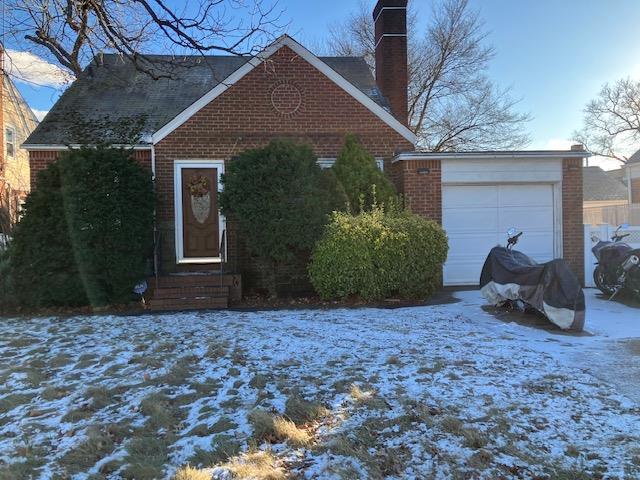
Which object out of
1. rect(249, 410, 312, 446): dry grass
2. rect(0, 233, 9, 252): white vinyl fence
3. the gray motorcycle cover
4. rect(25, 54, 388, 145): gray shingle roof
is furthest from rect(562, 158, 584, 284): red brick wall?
rect(0, 233, 9, 252): white vinyl fence

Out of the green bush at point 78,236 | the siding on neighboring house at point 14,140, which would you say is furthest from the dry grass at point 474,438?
the siding on neighboring house at point 14,140

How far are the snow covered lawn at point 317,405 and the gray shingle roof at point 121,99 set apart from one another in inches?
229

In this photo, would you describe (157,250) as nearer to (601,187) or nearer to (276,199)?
(276,199)

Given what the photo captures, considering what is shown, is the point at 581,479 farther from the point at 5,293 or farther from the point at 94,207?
the point at 5,293

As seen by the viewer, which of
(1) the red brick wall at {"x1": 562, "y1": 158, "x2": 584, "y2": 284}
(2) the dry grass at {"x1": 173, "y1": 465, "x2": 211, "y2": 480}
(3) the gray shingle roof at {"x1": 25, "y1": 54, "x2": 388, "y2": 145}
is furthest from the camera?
(3) the gray shingle roof at {"x1": 25, "y1": 54, "x2": 388, "y2": 145}

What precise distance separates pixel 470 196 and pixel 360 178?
2.63 meters

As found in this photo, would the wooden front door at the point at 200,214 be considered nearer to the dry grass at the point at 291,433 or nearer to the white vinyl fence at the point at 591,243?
the dry grass at the point at 291,433

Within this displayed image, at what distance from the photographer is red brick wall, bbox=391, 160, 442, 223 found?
11.0 metres

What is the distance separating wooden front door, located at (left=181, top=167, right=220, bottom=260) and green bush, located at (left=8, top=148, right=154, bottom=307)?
6.01 feet

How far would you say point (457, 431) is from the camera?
3.73m

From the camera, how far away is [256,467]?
3.31 metres

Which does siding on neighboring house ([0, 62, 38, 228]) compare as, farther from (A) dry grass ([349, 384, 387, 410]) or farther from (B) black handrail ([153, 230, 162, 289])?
(A) dry grass ([349, 384, 387, 410])

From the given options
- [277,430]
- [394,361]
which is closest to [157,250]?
[394,361]

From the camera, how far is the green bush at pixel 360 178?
10234mm
